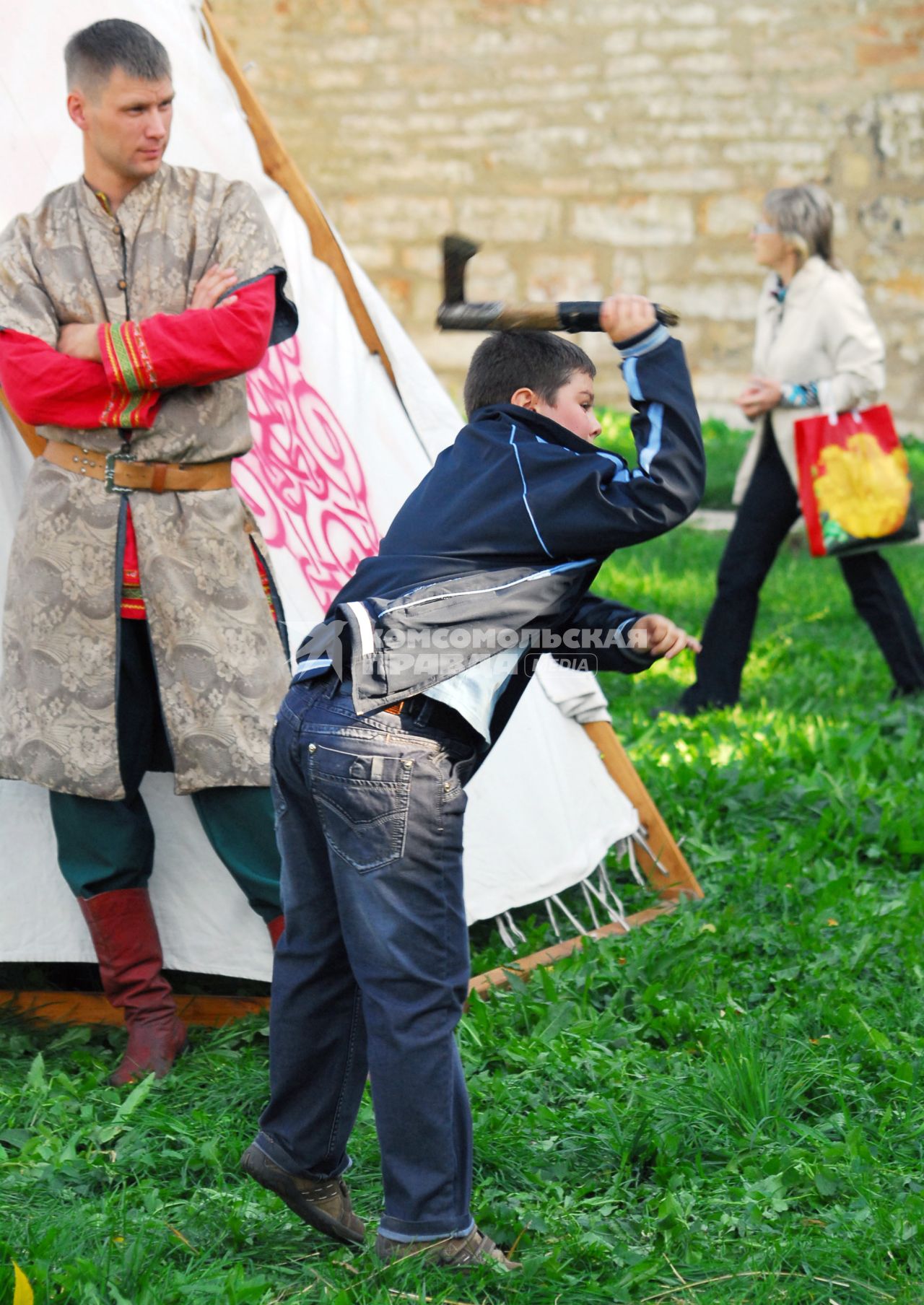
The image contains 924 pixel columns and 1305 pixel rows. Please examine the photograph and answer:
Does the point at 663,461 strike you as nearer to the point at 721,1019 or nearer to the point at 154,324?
the point at 154,324

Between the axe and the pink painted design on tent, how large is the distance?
108 cm

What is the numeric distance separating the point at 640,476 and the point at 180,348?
3.27 feet

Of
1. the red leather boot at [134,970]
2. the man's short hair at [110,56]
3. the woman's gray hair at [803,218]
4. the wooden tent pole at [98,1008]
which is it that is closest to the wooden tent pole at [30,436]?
the man's short hair at [110,56]

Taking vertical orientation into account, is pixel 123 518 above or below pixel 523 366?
below

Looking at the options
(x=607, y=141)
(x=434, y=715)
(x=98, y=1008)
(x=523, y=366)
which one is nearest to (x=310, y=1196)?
(x=434, y=715)

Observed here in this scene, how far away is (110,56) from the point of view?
2.75m

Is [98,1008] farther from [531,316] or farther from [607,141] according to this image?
[607,141]

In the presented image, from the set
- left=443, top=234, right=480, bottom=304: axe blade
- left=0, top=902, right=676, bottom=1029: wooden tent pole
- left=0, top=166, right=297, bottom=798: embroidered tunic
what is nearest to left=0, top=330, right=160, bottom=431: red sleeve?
left=0, top=166, right=297, bottom=798: embroidered tunic

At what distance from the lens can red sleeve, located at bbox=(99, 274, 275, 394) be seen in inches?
106

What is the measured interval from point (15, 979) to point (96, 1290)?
1.39 m

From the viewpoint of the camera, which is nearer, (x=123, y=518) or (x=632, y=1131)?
(x=632, y=1131)

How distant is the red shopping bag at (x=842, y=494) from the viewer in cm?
523

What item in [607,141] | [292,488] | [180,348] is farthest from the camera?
[607,141]

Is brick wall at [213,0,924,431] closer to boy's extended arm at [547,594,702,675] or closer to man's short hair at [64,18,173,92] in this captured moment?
man's short hair at [64,18,173,92]
